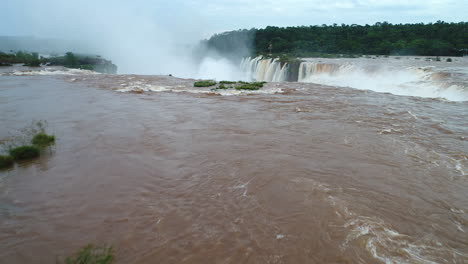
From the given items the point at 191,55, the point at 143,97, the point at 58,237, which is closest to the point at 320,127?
the point at 58,237

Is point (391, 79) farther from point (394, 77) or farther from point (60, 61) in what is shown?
point (60, 61)

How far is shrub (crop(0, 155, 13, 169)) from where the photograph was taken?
616 cm

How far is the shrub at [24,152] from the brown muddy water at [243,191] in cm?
28

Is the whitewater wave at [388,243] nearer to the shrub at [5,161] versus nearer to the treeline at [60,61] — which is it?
the shrub at [5,161]

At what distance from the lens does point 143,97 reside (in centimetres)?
1530

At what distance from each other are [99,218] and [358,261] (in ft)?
12.8

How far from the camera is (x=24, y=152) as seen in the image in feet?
21.7

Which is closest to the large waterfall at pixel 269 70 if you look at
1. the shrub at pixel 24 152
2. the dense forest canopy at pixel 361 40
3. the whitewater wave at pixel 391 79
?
the whitewater wave at pixel 391 79

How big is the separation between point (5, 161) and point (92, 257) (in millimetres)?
4634

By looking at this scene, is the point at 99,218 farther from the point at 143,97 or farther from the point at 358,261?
the point at 143,97

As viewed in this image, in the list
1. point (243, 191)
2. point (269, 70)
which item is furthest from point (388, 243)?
point (269, 70)

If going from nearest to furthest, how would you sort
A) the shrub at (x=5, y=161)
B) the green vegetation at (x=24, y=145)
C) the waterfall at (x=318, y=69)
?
the shrub at (x=5, y=161), the green vegetation at (x=24, y=145), the waterfall at (x=318, y=69)

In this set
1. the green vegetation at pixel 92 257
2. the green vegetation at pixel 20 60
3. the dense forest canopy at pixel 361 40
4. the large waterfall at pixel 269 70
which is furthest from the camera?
the dense forest canopy at pixel 361 40

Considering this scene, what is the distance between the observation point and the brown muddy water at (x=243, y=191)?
12.4 ft
